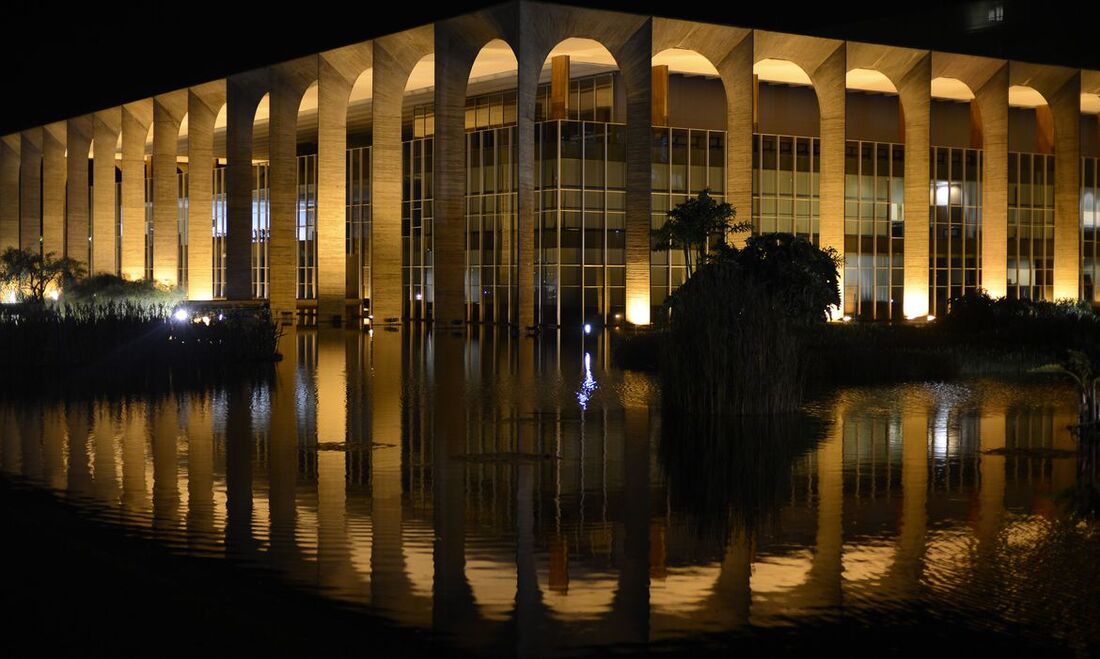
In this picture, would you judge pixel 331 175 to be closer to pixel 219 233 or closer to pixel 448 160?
pixel 448 160

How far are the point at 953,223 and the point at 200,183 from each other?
2961 centimetres

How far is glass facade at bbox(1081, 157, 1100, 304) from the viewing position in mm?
57500

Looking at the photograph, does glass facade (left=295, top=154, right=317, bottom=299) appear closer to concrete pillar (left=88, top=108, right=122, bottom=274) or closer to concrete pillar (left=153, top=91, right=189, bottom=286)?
concrete pillar (left=153, top=91, right=189, bottom=286)

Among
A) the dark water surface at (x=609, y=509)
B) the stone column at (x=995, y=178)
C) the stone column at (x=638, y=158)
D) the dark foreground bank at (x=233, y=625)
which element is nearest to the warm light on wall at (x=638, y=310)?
the stone column at (x=638, y=158)

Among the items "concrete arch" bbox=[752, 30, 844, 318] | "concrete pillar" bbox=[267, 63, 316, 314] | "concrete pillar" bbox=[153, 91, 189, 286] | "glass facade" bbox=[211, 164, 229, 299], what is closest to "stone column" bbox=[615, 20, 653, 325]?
"concrete arch" bbox=[752, 30, 844, 318]

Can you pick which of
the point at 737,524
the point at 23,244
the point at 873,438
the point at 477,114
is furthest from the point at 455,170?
the point at 23,244

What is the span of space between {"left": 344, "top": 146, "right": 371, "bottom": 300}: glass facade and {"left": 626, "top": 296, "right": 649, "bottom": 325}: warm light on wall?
62.3 ft

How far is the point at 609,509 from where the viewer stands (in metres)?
9.20

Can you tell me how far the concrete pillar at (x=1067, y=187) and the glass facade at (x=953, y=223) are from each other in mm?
5303

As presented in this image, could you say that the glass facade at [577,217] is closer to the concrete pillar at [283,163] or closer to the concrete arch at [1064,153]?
the concrete pillar at [283,163]

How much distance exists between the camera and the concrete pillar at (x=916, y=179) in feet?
147

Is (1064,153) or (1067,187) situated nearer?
(1064,153)

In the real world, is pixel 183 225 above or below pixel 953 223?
above

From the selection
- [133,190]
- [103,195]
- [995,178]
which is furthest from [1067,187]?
[103,195]
